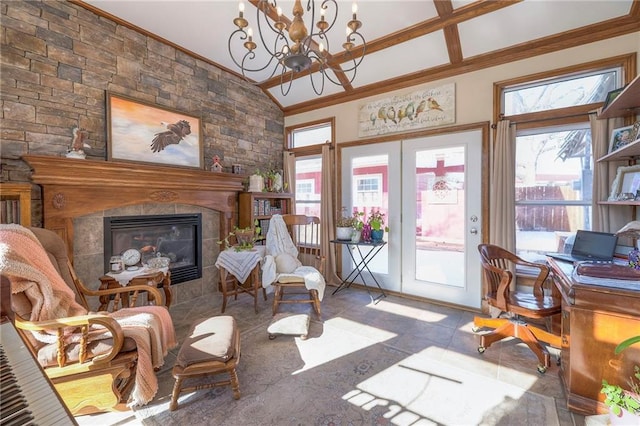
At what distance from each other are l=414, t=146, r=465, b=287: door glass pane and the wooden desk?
1652 millimetres

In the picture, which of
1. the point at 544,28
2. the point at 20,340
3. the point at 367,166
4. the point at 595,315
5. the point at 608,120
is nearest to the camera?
the point at 20,340

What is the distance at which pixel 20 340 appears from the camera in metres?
0.73

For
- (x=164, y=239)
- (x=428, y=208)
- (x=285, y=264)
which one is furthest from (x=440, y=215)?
(x=164, y=239)

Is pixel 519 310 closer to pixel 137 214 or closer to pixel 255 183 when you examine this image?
pixel 255 183

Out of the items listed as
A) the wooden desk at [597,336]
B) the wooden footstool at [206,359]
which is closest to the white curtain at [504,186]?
the wooden desk at [597,336]

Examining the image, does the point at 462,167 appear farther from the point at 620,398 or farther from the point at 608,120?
the point at 620,398

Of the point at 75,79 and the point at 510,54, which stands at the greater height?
the point at 510,54

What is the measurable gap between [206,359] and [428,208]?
2994 millimetres

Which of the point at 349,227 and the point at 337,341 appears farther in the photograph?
the point at 349,227

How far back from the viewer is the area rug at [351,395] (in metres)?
1.62

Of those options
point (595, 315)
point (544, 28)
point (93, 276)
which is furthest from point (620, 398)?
point (93, 276)

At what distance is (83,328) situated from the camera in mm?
1519

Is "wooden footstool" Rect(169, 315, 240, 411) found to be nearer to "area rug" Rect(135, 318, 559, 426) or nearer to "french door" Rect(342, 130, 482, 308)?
"area rug" Rect(135, 318, 559, 426)

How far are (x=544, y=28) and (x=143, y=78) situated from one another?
432 centimetres
